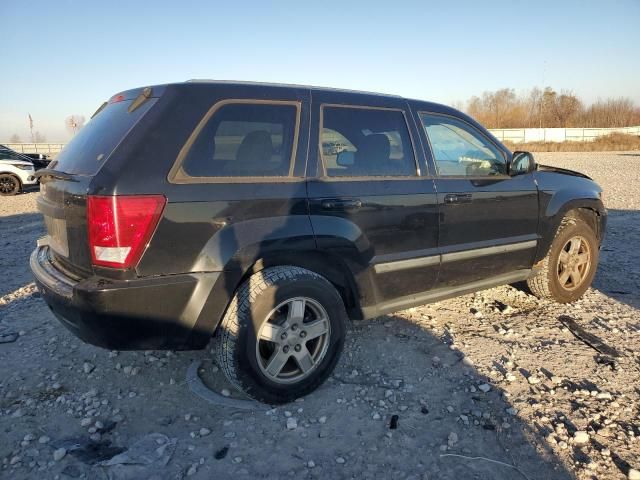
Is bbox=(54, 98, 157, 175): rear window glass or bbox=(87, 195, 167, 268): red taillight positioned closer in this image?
bbox=(87, 195, 167, 268): red taillight

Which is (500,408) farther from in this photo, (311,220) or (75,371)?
(75,371)

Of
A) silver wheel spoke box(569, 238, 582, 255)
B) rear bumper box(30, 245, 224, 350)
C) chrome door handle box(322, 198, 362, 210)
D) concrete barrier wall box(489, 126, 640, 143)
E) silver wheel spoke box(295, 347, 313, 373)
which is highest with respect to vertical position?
concrete barrier wall box(489, 126, 640, 143)

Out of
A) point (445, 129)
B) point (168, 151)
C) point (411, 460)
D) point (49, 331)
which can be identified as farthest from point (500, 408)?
point (49, 331)

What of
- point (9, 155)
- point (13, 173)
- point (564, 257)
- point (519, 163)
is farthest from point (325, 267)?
point (9, 155)

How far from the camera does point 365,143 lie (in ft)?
10.7

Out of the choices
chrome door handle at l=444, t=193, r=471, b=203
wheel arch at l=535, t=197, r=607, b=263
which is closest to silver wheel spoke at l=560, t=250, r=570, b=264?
wheel arch at l=535, t=197, r=607, b=263

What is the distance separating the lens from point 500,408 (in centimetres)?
280

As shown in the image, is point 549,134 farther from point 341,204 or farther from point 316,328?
point 316,328

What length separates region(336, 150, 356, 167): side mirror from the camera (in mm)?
3095

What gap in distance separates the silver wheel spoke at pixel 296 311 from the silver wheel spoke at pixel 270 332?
0.10 m

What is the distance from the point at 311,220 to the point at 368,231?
17.6 inches

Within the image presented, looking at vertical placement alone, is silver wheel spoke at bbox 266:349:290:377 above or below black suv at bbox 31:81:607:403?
below

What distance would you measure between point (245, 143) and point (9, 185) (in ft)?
46.3

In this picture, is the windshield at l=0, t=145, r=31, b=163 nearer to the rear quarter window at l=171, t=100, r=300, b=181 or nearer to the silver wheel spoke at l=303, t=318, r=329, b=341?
the rear quarter window at l=171, t=100, r=300, b=181
